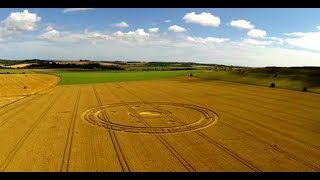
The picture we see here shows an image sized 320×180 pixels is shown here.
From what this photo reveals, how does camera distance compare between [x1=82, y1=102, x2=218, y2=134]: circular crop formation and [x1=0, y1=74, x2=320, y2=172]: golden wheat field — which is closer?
[x1=0, y1=74, x2=320, y2=172]: golden wheat field

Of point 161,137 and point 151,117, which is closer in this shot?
point 161,137

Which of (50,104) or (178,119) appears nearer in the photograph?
(178,119)

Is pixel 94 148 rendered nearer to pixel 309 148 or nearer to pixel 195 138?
pixel 195 138

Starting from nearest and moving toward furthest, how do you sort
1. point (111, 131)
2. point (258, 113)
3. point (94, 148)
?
point (94, 148) < point (111, 131) < point (258, 113)

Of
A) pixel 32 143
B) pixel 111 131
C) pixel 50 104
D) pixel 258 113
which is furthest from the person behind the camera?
pixel 50 104

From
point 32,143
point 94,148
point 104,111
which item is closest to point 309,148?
point 94,148
